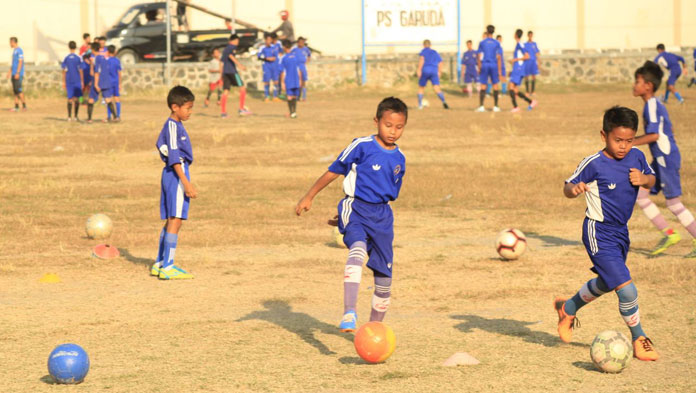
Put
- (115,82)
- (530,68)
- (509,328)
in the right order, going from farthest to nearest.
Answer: (530,68) < (115,82) < (509,328)

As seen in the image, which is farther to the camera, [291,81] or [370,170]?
[291,81]

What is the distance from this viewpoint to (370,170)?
22.4 feet

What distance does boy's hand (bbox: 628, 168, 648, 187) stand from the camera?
262 inches

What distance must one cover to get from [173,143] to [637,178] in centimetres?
416

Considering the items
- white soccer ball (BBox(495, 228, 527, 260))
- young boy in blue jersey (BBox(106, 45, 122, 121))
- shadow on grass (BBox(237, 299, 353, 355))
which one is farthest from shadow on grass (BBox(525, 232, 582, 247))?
young boy in blue jersey (BBox(106, 45, 122, 121))

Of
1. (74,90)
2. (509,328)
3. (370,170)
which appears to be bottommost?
(509,328)

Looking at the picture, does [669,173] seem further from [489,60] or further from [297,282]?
[489,60]

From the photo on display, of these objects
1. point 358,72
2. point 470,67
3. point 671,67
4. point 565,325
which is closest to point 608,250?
point 565,325

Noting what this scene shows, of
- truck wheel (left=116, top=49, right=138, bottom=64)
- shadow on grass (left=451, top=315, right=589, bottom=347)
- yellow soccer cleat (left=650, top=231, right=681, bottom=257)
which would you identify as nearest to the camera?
shadow on grass (left=451, top=315, right=589, bottom=347)

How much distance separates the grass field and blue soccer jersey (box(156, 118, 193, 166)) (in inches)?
43.4

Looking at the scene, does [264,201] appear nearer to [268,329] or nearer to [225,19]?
[268,329]

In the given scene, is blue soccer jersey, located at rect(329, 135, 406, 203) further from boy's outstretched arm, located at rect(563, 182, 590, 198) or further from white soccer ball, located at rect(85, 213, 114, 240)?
white soccer ball, located at rect(85, 213, 114, 240)

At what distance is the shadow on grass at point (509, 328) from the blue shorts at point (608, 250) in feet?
2.22

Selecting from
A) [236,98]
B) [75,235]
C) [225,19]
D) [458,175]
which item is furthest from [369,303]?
[225,19]
